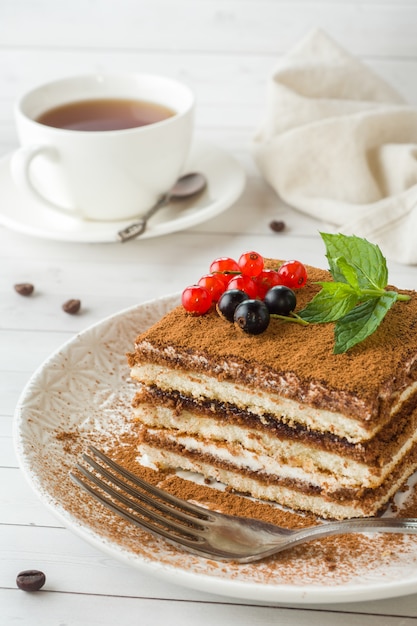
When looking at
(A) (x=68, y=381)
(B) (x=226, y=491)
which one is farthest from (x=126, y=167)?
(B) (x=226, y=491)

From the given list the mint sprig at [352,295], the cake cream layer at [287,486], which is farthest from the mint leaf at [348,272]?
the cake cream layer at [287,486]

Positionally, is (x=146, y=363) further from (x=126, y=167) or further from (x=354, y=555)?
(x=126, y=167)

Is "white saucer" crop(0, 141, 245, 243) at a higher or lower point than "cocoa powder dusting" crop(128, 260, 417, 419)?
lower

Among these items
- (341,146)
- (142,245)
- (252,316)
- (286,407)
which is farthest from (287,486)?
(341,146)

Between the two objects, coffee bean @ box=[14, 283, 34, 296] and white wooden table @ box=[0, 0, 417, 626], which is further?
coffee bean @ box=[14, 283, 34, 296]

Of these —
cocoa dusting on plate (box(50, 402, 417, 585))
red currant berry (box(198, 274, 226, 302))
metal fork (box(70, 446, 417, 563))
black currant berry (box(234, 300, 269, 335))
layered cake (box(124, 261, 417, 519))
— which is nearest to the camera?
cocoa dusting on plate (box(50, 402, 417, 585))

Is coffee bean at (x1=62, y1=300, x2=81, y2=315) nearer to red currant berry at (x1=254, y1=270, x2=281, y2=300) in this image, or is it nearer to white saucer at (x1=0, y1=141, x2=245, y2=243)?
white saucer at (x1=0, y1=141, x2=245, y2=243)

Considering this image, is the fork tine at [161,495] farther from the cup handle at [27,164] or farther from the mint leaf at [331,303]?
the cup handle at [27,164]

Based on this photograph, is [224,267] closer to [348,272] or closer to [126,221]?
[348,272]

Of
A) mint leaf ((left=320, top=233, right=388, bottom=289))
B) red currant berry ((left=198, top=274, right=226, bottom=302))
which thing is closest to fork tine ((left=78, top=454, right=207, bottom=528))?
red currant berry ((left=198, top=274, right=226, bottom=302))
